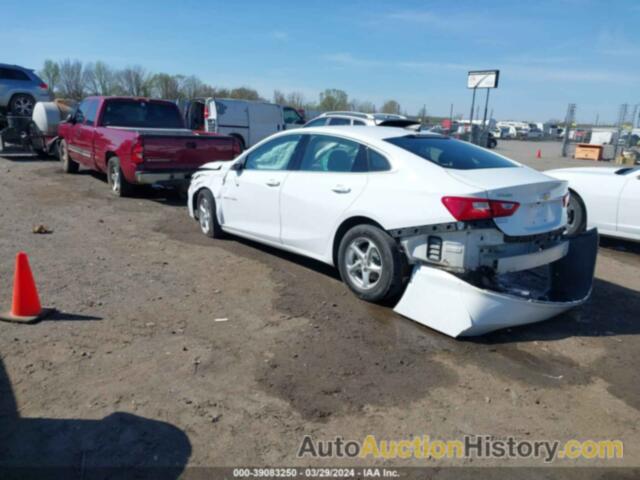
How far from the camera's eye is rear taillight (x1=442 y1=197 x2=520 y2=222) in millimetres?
4137

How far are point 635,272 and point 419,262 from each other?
13.2 feet

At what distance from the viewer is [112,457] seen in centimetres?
275

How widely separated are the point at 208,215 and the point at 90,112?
18.4 ft

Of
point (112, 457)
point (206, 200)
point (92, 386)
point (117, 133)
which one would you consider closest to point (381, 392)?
point (112, 457)

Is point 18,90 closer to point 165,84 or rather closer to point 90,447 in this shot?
point 90,447

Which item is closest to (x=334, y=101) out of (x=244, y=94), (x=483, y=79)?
(x=244, y=94)

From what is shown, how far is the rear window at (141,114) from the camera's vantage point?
10.5 meters

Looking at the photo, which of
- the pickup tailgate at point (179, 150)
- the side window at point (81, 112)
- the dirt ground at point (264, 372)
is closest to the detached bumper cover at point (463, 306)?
the dirt ground at point (264, 372)

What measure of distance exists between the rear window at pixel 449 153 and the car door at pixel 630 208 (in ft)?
11.0

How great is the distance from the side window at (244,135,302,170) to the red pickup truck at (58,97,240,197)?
3280 millimetres

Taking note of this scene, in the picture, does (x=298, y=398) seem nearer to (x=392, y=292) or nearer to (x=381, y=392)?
(x=381, y=392)

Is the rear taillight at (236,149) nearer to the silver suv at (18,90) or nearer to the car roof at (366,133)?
the car roof at (366,133)

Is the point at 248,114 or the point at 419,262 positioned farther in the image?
the point at 248,114

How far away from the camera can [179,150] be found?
921 cm
